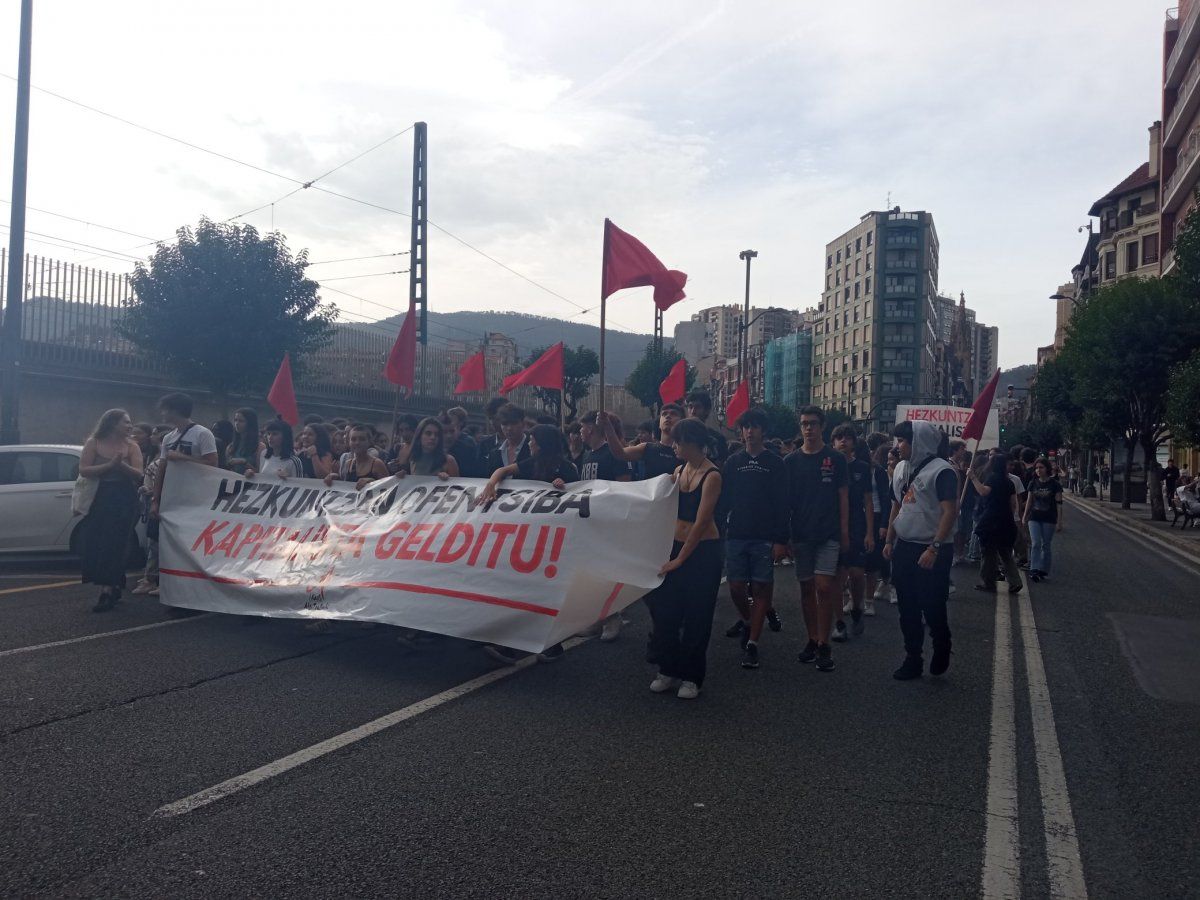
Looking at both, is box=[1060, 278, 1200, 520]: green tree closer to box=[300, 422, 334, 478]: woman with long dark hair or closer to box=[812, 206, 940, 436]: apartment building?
box=[300, 422, 334, 478]: woman with long dark hair

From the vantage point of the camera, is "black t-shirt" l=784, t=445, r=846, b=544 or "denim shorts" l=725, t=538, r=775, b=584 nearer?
"denim shorts" l=725, t=538, r=775, b=584

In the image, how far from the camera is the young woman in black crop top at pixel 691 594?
5.96m

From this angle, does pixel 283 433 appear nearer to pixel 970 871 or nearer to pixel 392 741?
pixel 392 741

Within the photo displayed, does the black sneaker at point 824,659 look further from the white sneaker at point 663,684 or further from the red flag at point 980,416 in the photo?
the red flag at point 980,416

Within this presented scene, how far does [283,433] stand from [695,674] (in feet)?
15.1

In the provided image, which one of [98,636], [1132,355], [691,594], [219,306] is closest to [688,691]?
[691,594]

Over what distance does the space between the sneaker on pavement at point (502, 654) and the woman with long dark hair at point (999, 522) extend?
6.89 metres

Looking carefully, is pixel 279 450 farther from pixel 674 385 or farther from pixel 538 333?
pixel 538 333

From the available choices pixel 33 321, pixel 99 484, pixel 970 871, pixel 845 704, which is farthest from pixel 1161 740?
pixel 33 321

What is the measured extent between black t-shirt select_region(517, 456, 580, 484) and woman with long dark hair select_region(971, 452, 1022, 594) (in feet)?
21.1

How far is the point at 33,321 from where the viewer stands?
1870 cm

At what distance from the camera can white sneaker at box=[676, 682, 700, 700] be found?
233 inches

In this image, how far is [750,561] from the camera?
22.9 ft

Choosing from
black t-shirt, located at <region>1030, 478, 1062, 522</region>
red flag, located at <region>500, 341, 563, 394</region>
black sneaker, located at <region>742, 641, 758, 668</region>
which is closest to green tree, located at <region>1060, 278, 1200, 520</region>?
black t-shirt, located at <region>1030, 478, 1062, 522</region>
